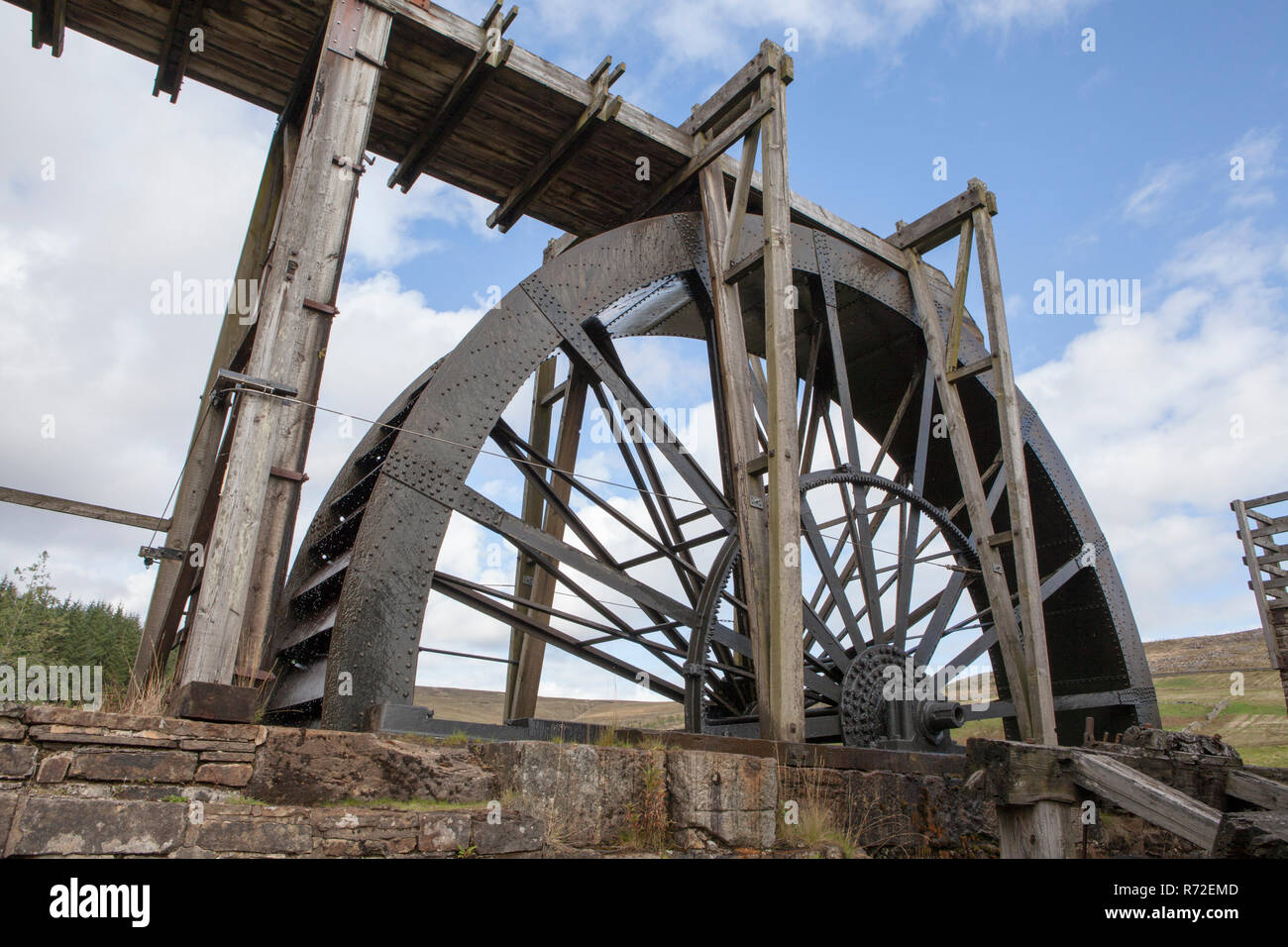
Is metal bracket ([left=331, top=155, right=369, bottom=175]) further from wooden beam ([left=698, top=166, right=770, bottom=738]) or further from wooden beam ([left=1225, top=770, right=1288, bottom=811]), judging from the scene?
wooden beam ([left=1225, top=770, right=1288, bottom=811])

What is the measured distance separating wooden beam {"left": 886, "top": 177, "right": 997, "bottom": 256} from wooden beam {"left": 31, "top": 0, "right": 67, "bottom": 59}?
735cm

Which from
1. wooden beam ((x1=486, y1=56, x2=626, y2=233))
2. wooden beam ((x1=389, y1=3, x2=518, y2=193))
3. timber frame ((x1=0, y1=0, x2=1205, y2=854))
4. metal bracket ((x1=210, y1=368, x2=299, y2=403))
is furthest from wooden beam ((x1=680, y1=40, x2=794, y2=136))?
metal bracket ((x1=210, y1=368, x2=299, y2=403))

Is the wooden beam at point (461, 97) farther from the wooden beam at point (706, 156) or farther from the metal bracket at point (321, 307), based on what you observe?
the metal bracket at point (321, 307)

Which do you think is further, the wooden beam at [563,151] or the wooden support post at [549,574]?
the wooden support post at [549,574]

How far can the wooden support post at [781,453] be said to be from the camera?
5.75m

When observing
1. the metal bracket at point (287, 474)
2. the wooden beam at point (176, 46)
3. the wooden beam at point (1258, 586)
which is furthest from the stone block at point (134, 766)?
the wooden beam at point (1258, 586)

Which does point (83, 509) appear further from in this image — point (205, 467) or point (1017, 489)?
point (1017, 489)

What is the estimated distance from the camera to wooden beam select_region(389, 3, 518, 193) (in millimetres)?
6207

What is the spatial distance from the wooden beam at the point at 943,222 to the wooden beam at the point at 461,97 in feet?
15.9

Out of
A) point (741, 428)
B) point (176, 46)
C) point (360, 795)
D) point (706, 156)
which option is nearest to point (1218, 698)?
point (741, 428)

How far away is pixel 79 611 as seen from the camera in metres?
24.8
